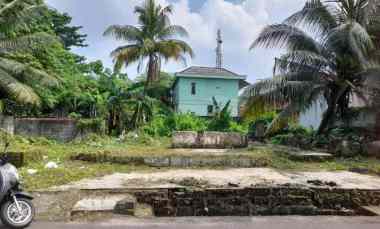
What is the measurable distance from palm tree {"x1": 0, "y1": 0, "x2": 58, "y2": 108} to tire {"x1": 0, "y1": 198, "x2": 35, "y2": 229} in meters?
10.5

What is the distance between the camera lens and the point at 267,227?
17.0ft

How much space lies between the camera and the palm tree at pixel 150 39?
20.7m

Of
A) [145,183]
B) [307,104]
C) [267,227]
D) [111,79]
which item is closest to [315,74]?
[307,104]

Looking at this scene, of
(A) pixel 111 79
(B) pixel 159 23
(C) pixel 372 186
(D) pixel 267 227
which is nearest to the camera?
(D) pixel 267 227

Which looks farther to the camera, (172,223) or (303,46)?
(303,46)

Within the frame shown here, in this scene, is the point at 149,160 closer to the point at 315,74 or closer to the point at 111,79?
the point at 315,74

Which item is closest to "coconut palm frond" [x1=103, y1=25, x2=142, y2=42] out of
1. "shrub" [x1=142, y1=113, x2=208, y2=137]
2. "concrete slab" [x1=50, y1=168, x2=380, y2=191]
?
"shrub" [x1=142, y1=113, x2=208, y2=137]

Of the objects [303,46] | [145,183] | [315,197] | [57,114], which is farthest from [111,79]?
[315,197]

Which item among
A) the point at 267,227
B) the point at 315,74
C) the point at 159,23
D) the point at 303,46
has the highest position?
the point at 159,23

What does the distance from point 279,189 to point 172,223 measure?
2.33 meters

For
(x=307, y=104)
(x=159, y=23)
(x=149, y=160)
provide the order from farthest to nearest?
(x=159, y=23) → (x=307, y=104) → (x=149, y=160)

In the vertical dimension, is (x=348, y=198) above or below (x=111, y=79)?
below

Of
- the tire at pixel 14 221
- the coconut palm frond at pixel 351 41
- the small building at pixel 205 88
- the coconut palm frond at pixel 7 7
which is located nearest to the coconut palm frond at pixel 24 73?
the coconut palm frond at pixel 7 7

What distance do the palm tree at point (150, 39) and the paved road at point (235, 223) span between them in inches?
626
